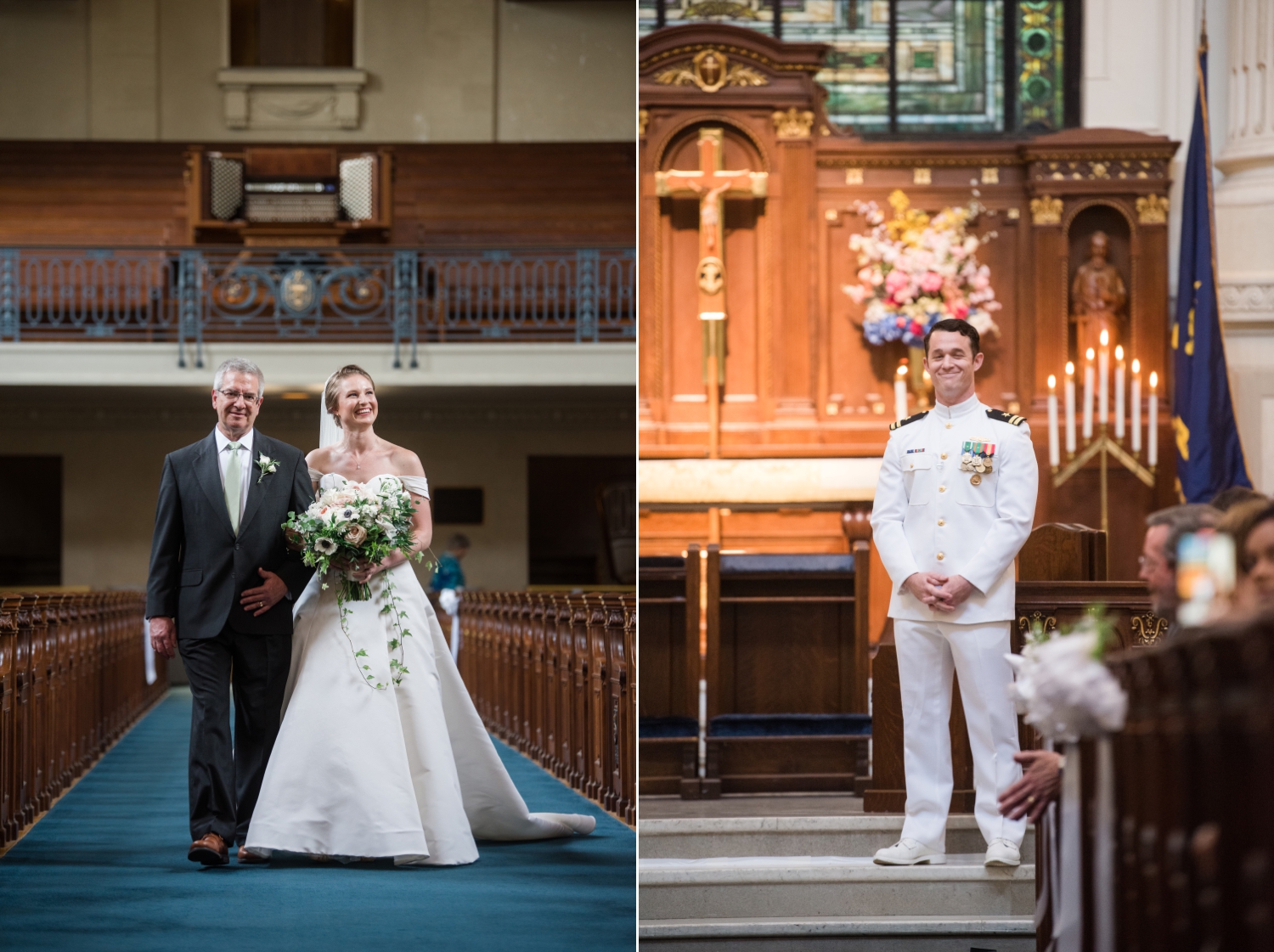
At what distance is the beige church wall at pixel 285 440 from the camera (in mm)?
5699

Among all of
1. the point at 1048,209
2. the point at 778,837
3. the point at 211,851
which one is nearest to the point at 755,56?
the point at 1048,209

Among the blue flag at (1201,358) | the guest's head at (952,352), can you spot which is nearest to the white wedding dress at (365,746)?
the guest's head at (952,352)

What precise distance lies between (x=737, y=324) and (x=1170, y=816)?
449 cm

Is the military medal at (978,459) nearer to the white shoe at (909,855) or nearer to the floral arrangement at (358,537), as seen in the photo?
the white shoe at (909,855)

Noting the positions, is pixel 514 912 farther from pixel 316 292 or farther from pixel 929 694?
pixel 316 292

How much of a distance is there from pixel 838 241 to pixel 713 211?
4.70 ft

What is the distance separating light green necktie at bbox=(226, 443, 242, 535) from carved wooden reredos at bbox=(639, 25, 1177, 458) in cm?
239

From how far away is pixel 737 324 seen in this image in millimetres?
6129

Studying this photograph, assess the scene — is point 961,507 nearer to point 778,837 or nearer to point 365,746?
point 778,837

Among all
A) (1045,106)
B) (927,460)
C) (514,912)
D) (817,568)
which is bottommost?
(514,912)

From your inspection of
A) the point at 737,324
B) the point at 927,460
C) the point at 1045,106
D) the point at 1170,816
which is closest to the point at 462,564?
the point at 737,324

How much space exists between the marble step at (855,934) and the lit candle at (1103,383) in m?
2.39

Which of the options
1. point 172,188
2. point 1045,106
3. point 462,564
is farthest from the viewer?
point 172,188

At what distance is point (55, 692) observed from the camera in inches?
225
